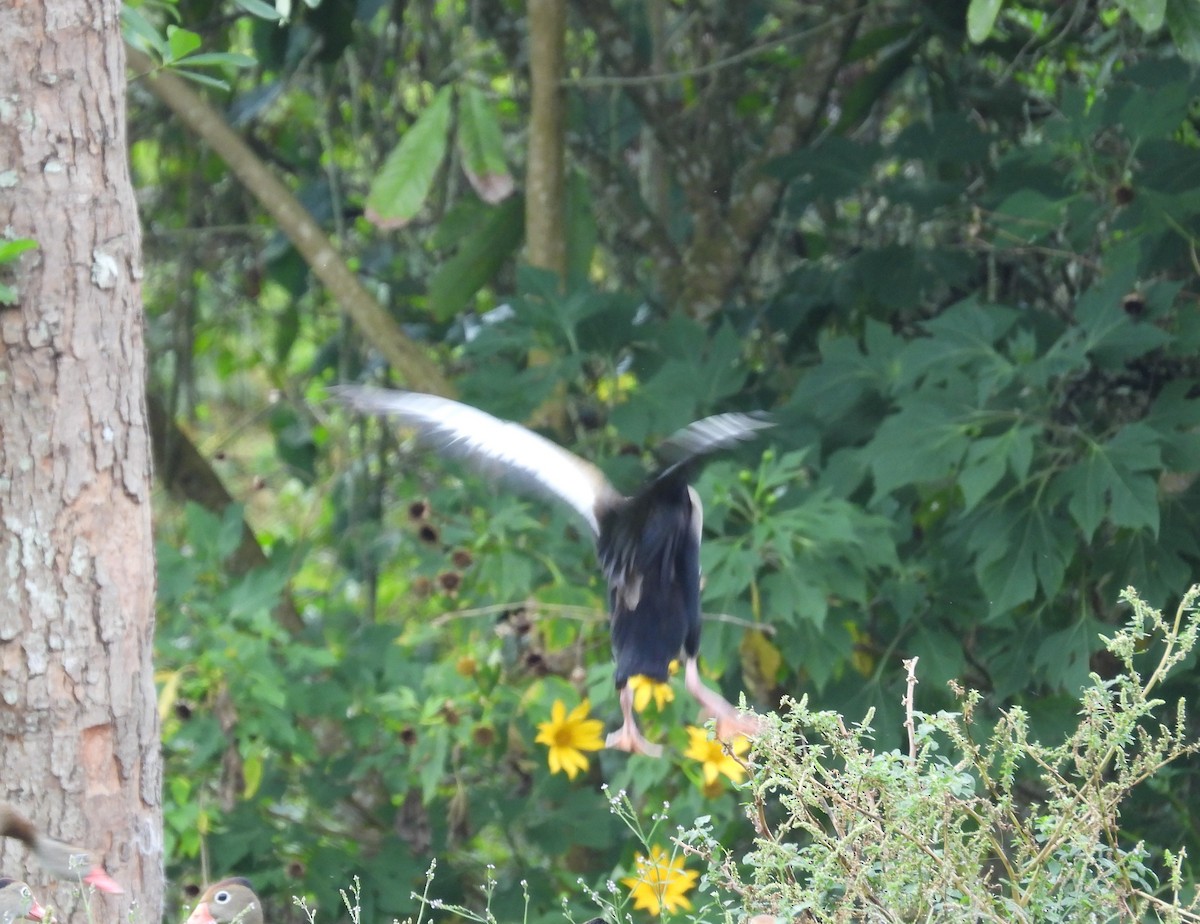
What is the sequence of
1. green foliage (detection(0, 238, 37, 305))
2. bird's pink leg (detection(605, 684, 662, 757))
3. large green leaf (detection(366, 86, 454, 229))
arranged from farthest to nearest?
large green leaf (detection(366, 86, 454, 229))
bird's pink leg (detection(605, 684, 662, 757))
green foliage (detection(0, 238, 37, 305))

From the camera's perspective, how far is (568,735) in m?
4.18

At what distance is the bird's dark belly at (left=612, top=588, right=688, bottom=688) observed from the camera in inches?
134

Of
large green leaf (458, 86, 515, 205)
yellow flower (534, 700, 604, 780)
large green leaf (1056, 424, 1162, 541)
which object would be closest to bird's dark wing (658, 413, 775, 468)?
large green leaf (1056, 424, 1162, 541)

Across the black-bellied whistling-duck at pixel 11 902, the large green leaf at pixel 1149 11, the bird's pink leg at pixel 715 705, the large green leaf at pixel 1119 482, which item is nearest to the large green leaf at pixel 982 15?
the large green leaf at pixel 1149 11

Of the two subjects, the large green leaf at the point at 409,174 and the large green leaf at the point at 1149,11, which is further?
the large green leaf at the point at 409,174

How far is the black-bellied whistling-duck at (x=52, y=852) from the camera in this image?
9.34ft

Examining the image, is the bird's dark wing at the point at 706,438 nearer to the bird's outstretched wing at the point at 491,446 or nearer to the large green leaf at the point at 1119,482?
the bird's outstretched wing at the point at 491,446

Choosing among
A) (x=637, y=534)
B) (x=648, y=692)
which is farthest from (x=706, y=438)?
(x=648, y=692)

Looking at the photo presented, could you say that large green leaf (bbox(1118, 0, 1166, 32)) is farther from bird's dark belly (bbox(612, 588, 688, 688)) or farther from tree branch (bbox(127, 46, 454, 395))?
tree branch (bbox(127, 46, 454, 395))

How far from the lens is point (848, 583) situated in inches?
157

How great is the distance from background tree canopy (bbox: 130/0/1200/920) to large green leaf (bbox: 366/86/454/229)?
0.03 ft

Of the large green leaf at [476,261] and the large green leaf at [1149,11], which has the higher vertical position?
the large green leaf at [1149,11]

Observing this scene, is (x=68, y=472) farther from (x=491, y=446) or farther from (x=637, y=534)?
(x=637, y=534)

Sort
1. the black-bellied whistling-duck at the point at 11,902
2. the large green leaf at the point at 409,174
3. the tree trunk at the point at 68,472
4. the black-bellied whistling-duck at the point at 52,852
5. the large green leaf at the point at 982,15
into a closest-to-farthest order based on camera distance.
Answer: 1. the black-bellied whistling-duck at the point at 11,902
2. the black-bellied whistling-duck at the point at 52,852
3. the tree trunk at the point at 68,472
4. the large green leaf at the point at 982,15
5. the large green leaf at the point at 409,174
